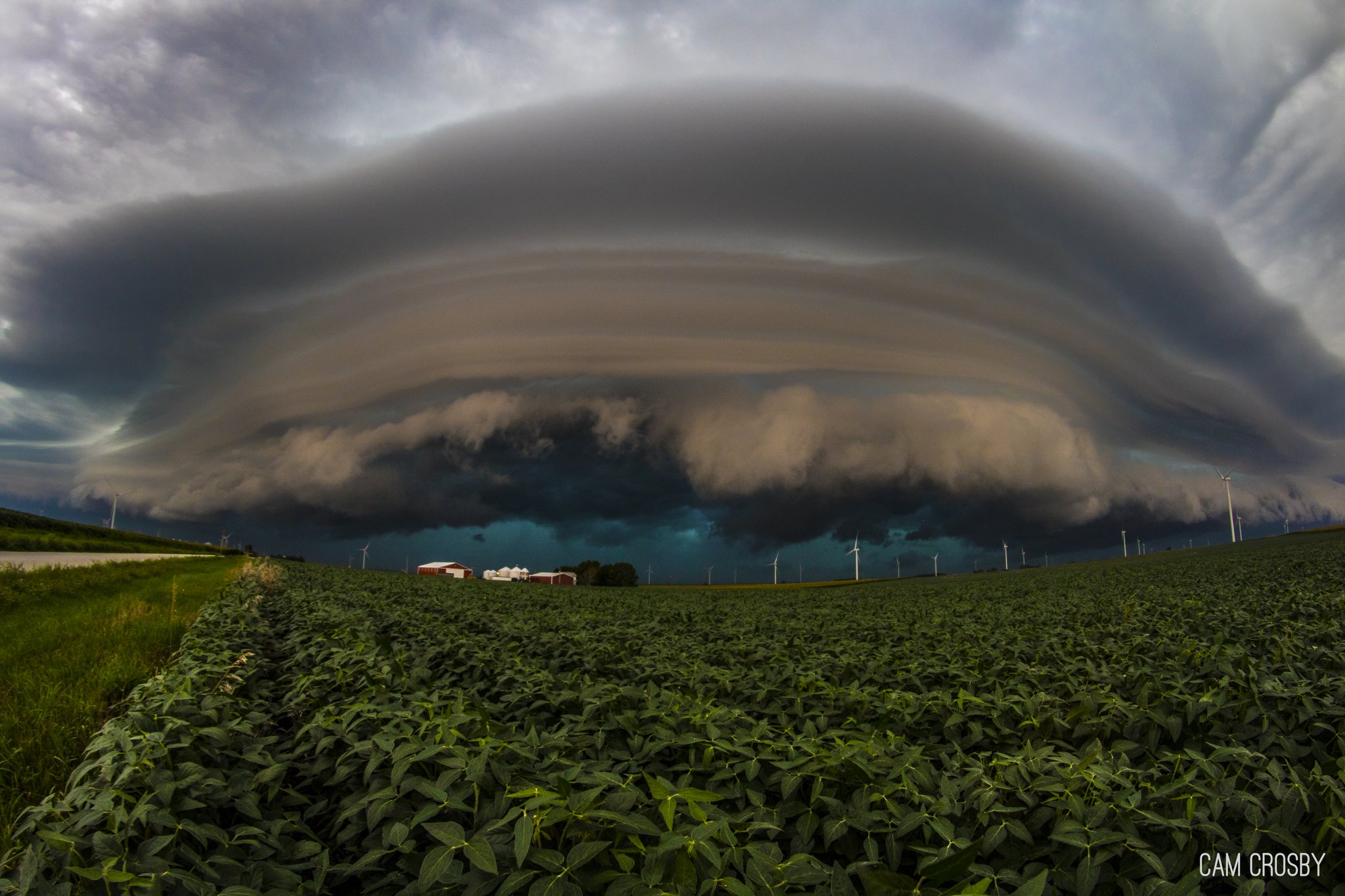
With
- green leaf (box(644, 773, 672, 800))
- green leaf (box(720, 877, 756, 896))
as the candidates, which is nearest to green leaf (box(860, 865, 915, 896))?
green leaf (box(720, 877, 756, 896))

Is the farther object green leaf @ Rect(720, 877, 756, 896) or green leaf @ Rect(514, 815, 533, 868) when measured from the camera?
green leaf @ Rect(514, 815, 533, 868)

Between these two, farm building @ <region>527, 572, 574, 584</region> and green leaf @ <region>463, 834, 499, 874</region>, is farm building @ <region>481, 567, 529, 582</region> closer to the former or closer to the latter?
farm building @ <region>527, 572, 574, 584</region>

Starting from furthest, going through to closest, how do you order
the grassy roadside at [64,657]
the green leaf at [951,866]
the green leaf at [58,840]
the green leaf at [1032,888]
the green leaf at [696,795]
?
1. the grassy roadside at [64,657]
2. the green leaf at [696,795]
3. the green leaf at [58,840]
4. the green leaf at [951,866]
5. the green leaf at [1032,888]

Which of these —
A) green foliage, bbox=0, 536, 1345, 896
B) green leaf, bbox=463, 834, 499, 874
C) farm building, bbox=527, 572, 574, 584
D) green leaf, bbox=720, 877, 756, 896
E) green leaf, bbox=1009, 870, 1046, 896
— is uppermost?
green leaf, bbox=1009, 870, 1046, 896

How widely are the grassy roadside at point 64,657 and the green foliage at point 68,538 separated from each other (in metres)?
34.3

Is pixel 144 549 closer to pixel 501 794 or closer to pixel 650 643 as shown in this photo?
pixel 650 643

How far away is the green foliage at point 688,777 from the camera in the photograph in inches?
116

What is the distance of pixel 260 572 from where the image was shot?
23.1 m

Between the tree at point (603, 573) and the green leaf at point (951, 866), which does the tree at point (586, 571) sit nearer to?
the tree at point (603, 573)

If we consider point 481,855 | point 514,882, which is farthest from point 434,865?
point 514,882

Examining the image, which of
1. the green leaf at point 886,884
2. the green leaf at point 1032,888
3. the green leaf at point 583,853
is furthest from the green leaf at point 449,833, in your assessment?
the green leaf at point 1032,888

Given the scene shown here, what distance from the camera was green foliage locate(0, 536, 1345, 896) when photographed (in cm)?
295

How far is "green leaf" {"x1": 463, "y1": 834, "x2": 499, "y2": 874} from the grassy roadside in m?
4.17

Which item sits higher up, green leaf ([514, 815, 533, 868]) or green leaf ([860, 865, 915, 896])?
green leaf ([514, 815, 533, 868])
